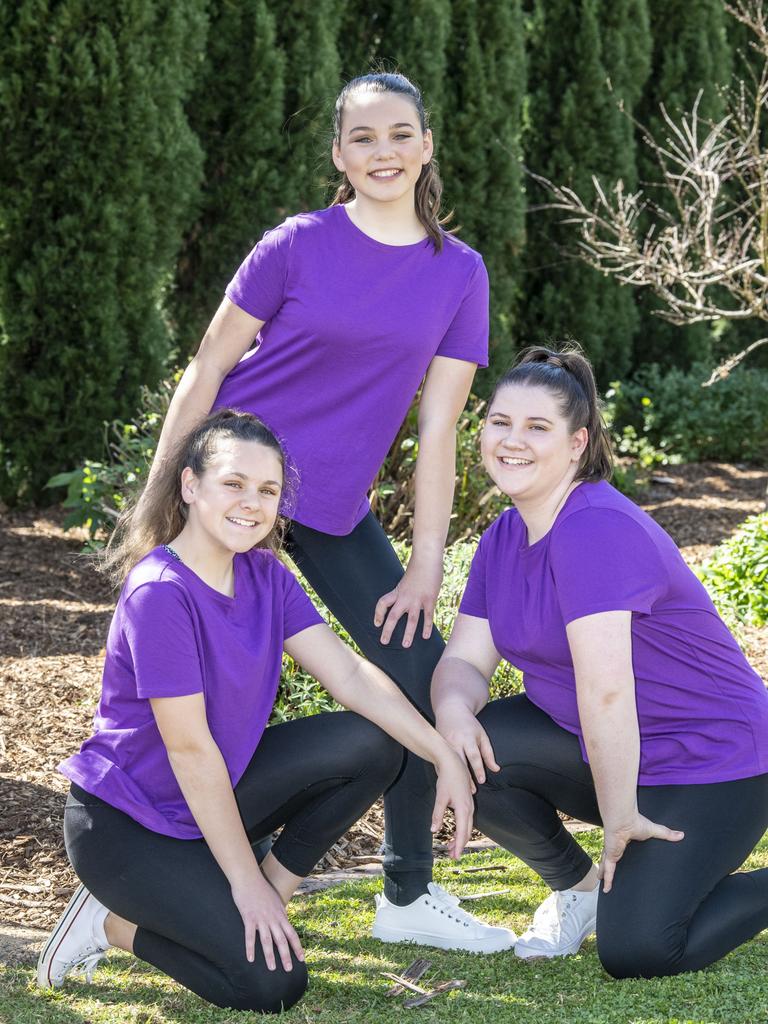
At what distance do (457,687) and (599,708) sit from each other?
368mm

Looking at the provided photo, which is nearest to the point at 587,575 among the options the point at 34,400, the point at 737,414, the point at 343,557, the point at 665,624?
the point at 665,624

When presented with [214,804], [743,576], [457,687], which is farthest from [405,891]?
[743,576]

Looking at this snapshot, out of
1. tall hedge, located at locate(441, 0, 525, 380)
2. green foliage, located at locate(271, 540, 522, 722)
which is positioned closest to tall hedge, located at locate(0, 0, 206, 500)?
tall hedge, located at locate(441, 0, 525, 380)

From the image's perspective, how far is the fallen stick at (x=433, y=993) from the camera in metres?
2.47

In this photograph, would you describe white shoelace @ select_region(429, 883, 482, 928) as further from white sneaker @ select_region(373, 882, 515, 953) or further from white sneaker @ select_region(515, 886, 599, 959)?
white sneaker @ select_region(515, 886, 599, 959)

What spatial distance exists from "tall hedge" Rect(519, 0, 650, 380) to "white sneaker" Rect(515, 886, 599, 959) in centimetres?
744

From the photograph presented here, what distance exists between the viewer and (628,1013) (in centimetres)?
230

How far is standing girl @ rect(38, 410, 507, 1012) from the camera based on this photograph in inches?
96.4

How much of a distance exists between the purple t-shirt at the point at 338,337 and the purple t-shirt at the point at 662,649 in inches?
18.4

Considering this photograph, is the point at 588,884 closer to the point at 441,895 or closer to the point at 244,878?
the point at 441,895

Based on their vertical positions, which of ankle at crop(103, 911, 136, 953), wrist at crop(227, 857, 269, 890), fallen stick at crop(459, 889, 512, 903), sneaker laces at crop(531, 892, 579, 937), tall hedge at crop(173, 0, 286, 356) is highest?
tall hedge at crop(173, 0, 286, 356)

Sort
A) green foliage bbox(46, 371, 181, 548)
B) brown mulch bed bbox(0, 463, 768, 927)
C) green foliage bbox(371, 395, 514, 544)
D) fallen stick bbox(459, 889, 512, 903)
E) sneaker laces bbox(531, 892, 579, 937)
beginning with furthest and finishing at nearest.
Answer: green foliage bbox(46, 371, 181, 548), green foliage bbox(371, 395, 514, 544), brown mulch bed bbox(0, 463, 768, 927), fallen stick bbox(459, 889, 512, 903), sneaker laces bbox(531, 892, 579, 937)

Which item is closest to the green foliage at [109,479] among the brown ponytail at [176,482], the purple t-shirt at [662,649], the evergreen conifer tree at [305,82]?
the evergreen conifer tree at [305,82]

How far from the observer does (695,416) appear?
948cm
